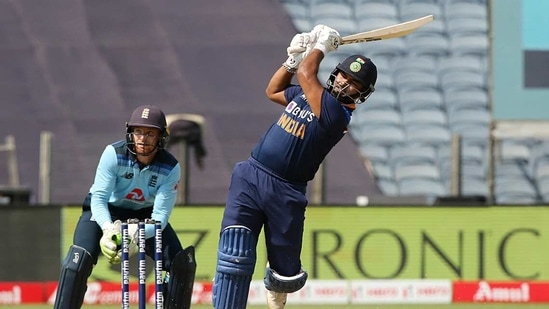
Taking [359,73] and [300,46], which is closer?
[359,73]

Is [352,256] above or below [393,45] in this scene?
below

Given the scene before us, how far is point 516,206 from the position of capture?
1169cm

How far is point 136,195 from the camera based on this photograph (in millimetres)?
7270

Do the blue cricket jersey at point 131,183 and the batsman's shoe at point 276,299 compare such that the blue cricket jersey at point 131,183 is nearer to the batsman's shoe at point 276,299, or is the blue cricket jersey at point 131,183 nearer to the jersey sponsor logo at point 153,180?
the jersey sponsor logo at point 153,180

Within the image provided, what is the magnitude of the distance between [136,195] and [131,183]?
0.36ft

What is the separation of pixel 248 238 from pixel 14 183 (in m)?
8.63

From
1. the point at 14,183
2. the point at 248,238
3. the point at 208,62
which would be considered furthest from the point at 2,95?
the point at 248,238

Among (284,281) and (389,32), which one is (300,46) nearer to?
(389,32)

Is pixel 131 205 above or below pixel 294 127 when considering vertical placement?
below


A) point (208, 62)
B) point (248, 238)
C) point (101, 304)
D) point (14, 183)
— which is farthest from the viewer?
point (208, 62)

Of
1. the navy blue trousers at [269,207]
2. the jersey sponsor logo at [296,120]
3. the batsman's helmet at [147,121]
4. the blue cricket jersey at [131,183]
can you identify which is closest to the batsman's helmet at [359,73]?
the jersey sponsor logo at [296,120]

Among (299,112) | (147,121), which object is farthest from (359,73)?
(147,121)

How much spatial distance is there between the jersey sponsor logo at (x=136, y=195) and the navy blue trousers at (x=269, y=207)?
0.70m

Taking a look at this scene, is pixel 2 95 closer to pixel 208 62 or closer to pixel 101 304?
pixel 208 62
